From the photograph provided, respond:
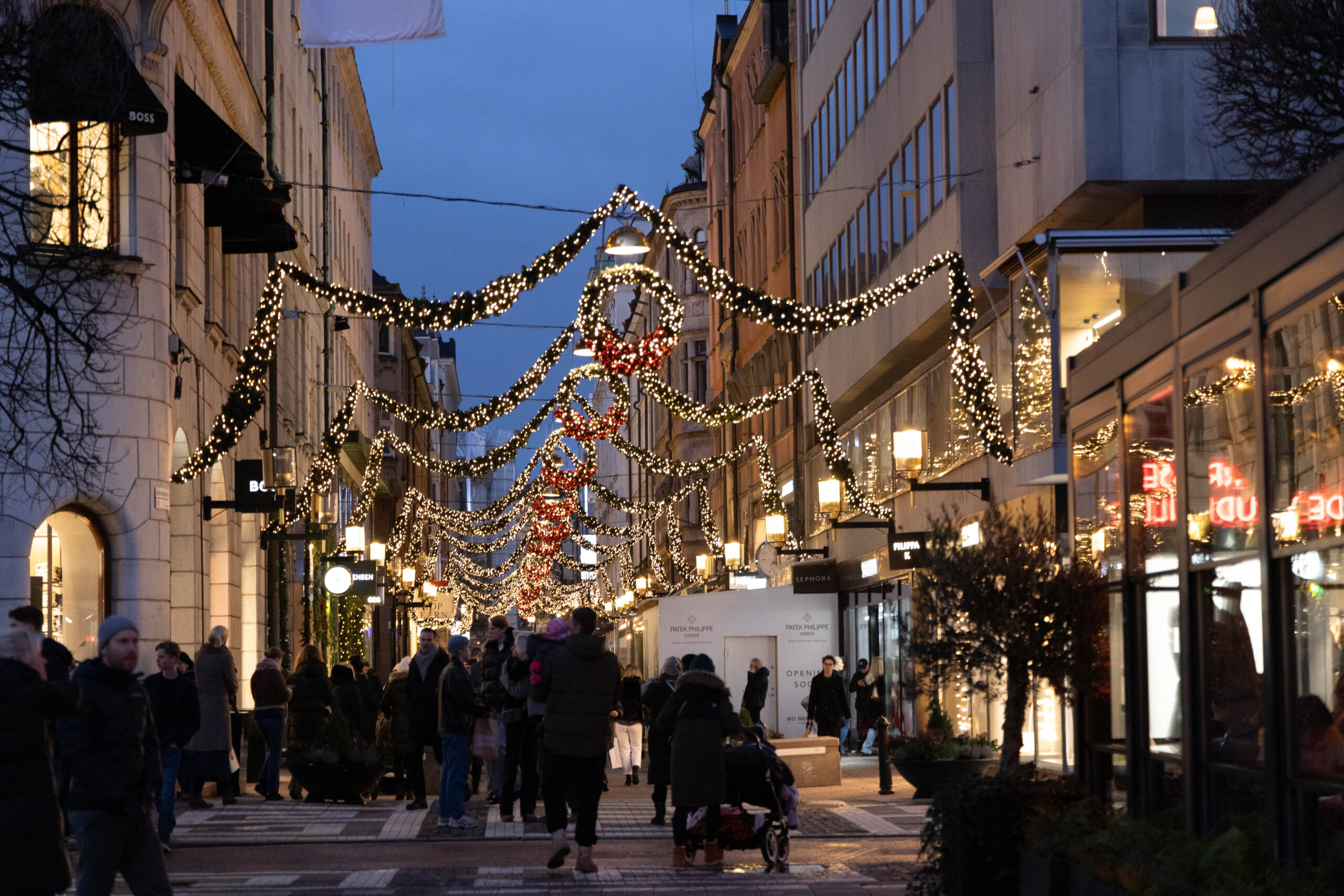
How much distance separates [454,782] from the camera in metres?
17.7

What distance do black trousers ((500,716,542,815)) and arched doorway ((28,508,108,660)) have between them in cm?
540

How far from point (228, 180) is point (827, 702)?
11.6 metres

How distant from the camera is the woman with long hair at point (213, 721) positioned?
67.6ft

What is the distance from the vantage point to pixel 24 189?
1930cm

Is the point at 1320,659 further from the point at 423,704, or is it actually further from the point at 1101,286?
the point at 1101,286

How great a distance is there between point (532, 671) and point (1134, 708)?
6352mm

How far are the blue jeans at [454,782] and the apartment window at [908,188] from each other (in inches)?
570

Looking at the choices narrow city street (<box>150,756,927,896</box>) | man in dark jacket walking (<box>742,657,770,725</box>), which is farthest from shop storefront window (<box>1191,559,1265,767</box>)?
man in dark jacket walking (<box>742,657,770,725</box>)

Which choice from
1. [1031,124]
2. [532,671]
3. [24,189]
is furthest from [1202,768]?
[1031,124]

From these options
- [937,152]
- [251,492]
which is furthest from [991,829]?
[937,152]

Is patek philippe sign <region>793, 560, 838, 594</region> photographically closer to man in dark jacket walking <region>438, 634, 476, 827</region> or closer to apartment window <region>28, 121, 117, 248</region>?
apartment window <region>28, 121, 117, 248</region>

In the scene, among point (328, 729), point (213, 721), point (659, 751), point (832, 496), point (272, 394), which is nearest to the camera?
point (659, 751)

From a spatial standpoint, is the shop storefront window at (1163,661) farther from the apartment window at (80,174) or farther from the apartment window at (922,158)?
the apartment window at (922,158)

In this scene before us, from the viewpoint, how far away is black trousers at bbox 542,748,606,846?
13984 millimetres
